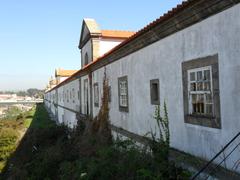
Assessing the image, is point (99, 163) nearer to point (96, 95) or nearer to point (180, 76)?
point (180, 76)

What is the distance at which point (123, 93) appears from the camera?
39.3ft

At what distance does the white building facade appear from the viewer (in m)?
5.64

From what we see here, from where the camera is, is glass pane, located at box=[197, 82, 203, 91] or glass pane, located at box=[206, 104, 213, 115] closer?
glass pane, located at box=[206, 104, 213, 115]

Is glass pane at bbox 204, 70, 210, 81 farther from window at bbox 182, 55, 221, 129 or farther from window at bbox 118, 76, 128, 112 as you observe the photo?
window at bbox 118, 76, 128, 112

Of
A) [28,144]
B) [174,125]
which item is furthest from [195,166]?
[28,144]

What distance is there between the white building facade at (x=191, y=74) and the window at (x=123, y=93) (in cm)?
41

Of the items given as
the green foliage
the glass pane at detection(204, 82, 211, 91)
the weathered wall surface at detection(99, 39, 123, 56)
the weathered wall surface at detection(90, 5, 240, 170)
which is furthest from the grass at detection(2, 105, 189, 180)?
the green foliage

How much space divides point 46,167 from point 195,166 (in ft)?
32.1

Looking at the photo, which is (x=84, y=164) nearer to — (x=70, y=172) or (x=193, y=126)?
(x=70, y=172)

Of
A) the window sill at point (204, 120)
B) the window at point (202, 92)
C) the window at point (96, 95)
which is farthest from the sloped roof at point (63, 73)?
the window sill at point (204, 120)

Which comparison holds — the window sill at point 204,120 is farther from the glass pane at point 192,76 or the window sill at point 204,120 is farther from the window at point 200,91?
the glass pane at point 192,76

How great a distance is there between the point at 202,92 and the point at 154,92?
2606 millimetres

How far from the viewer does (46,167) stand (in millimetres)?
14789

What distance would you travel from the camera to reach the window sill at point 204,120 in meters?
6.06
